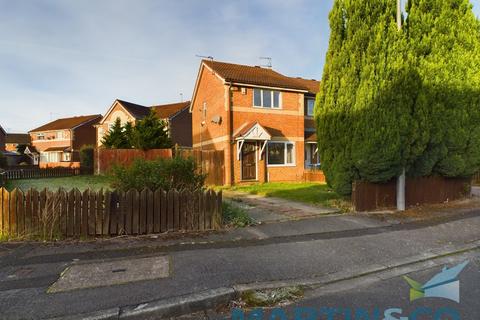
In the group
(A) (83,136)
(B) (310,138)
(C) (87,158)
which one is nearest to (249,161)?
(B) (310,138)

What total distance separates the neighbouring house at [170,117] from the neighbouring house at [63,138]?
11139mm

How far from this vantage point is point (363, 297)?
387 centimetres

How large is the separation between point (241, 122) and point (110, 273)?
13.3 metres

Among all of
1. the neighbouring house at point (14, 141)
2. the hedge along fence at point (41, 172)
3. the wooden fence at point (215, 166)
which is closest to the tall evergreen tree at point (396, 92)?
the wooden fence at point (215, 166)

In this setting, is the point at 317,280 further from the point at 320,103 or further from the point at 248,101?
the point at 248,101

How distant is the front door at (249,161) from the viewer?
56.0 feet

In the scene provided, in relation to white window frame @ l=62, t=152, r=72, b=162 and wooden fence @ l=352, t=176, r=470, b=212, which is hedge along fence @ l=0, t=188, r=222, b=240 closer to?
wooden fence @ l=352, t=176, r=470, b=212

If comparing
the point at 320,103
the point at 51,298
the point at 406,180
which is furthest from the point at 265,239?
the point at 406,180

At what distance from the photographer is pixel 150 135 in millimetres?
20734

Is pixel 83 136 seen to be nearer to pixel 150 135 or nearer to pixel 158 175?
pixel 150 135

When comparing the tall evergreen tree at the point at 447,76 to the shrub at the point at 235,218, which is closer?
the shrub at the point at 235,218

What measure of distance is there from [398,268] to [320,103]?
599 cm

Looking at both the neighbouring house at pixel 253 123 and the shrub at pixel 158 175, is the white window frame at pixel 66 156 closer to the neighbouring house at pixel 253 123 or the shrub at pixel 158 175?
the neighbouring house at pixel 253 123

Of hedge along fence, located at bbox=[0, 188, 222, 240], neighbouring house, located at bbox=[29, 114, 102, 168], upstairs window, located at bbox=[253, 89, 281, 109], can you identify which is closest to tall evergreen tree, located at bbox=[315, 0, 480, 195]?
hedge along fence, located at bbox=[0, 188, 222, 240]
